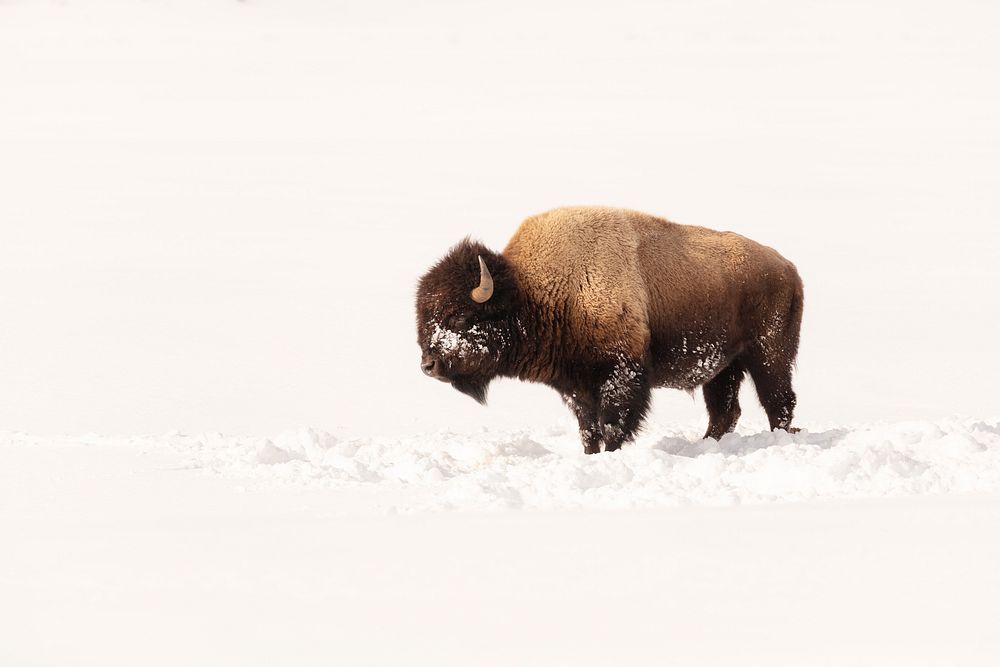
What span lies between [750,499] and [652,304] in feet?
7.57

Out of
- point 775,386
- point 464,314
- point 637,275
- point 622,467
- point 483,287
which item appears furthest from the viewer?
point 775,386

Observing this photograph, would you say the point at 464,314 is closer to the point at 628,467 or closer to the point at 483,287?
the point at 483,287

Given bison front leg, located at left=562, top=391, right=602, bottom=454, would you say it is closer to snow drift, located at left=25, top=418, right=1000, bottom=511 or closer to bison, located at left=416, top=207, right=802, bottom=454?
bison, located at left=416, top=207, right=802, bottom=454

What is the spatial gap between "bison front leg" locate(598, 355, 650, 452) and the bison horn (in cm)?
91

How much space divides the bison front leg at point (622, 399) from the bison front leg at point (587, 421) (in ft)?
0.52

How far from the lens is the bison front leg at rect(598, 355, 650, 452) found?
7.89 m

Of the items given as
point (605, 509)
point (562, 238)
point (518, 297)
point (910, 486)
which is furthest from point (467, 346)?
point (910, 486)

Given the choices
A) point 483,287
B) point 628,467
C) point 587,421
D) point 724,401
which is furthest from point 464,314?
point 724,401

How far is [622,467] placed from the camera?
21.9 ft

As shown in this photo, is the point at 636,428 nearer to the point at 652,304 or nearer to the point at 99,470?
the point at 652,304

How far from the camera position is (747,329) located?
8.55m

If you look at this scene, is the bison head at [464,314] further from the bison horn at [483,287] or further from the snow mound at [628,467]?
the snow mound at [628,467]

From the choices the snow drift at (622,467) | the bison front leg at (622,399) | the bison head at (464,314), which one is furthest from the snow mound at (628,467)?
the bison head at (464,314)

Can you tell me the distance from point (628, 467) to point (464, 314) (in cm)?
170
